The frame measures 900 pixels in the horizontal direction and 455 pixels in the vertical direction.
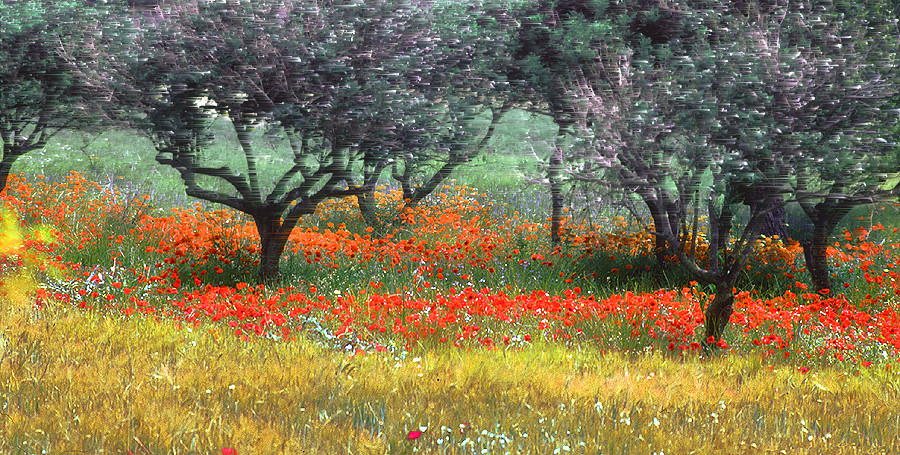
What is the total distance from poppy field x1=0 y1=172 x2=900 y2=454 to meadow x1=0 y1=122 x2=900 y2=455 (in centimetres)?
2

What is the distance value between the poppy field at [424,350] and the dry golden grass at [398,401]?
0.06ft

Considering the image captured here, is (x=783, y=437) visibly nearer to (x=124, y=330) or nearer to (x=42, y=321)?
(x=124, y=330)

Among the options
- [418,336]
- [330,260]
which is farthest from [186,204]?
[418,336]

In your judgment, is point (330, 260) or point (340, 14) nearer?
point (340, 14)

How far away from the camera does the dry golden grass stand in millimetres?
3516

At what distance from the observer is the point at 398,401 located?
13.5ft

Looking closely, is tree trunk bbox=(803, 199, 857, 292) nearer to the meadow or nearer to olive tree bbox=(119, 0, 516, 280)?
the meadow

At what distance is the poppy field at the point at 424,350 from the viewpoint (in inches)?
146

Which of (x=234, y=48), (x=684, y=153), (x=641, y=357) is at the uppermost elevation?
(x=234, y=48)

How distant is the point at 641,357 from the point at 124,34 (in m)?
6.68

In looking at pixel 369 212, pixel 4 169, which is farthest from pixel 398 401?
pixel 4 169

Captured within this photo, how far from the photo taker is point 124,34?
27.5ft

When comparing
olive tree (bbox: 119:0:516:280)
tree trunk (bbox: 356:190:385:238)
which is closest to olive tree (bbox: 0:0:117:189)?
olive tree (bbox: 119:0:516:280)

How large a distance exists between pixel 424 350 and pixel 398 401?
1.48 meters
